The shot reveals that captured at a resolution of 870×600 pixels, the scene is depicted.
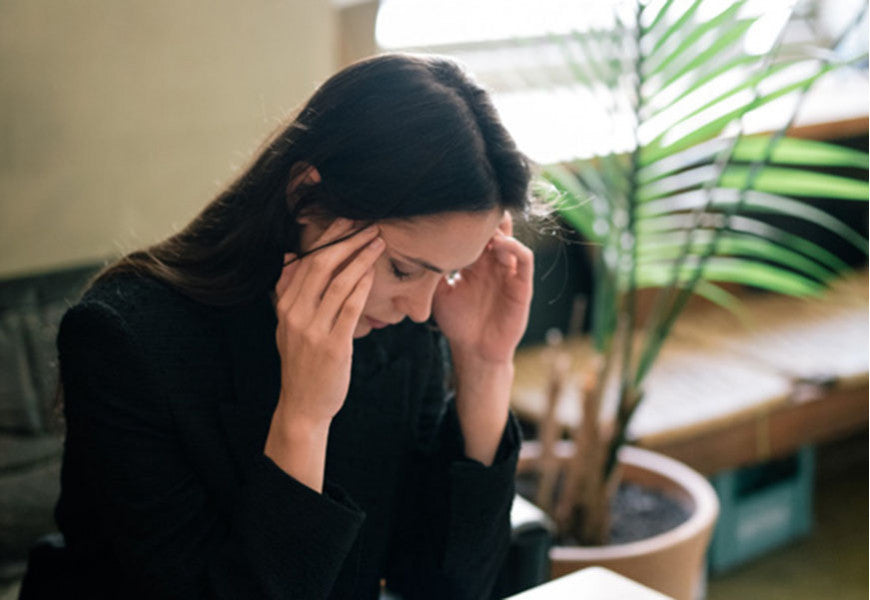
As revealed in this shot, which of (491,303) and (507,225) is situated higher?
(507,225)

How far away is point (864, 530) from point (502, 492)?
186 centimetres

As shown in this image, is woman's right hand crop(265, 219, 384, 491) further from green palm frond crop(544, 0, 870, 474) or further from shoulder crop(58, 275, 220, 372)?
green palm frond crop(544, 0, 870, 474)

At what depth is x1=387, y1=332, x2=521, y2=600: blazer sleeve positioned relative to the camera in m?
1.30

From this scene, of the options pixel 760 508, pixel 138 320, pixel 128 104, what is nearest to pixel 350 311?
pixel 138 320

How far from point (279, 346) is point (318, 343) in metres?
0.07

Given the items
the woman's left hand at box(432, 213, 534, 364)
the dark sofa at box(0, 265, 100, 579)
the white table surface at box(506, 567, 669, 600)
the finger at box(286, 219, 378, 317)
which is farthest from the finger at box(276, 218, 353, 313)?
the dark sofa at box(0, 265, 100, 579)

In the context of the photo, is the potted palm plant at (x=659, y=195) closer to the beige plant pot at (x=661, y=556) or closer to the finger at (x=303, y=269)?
the beige plant pot at (x=661, y=556)

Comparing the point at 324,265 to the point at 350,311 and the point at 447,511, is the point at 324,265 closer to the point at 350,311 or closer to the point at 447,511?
the point at 350,311

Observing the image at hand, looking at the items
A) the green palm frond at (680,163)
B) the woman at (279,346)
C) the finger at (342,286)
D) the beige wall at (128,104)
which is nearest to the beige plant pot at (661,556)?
the green palm frond at (680,163)

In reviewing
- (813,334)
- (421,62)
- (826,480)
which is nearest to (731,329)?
(813,334)

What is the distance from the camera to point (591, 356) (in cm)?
249

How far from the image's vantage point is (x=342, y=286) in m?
1.05

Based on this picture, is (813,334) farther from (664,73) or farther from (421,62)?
(421,62)

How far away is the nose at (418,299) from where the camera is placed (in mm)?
1134
